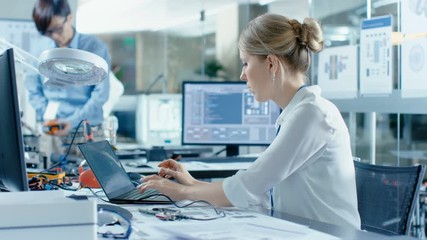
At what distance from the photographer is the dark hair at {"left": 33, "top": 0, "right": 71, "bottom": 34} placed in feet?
19.3

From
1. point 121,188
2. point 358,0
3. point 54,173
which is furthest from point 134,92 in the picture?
point 121,188

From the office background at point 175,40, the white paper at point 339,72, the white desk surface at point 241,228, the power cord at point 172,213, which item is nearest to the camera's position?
the white desk surface at point 241,228

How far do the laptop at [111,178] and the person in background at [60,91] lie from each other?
3834 mm

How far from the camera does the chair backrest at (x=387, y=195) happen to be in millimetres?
1861

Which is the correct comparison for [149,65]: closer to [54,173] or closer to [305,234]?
[54,173]

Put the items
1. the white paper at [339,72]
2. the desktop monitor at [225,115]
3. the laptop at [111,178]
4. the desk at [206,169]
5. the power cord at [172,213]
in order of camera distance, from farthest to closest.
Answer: the white paper at [339,72] → the desktop monitor at [225,115] → the desk at [206,169] → the laptop at [111,178] → the power cord at [172,213]

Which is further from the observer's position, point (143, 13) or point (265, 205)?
point (143, 13)

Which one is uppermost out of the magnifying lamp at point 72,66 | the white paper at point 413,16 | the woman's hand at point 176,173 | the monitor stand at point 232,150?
the white paper at point 413,16

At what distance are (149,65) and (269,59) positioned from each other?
5.77m

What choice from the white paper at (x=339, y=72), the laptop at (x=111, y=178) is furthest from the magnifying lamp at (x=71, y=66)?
the white paper at (x=339, y=72)

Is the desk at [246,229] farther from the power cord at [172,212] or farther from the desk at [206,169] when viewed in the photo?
the desk at [206,169]

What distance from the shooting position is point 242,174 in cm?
184

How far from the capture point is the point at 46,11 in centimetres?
596

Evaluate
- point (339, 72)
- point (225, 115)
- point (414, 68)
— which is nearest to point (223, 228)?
point (225, 115)
